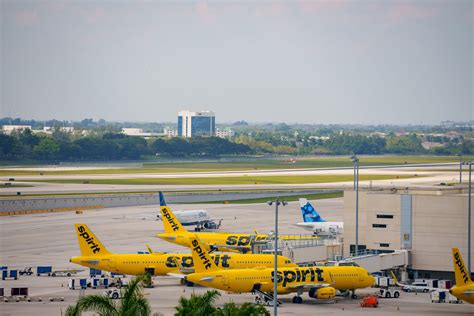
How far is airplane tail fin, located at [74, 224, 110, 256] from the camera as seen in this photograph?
94438 millimetres

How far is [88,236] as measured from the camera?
3730 inches

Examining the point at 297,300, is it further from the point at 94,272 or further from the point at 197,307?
the point at 197,307

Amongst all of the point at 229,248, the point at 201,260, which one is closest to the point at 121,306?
the point at 201,260

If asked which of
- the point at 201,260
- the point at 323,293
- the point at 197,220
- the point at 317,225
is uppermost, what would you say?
the point at 201,260

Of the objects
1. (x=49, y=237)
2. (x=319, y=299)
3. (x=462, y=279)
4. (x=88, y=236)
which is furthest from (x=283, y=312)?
(x=49, y=237)

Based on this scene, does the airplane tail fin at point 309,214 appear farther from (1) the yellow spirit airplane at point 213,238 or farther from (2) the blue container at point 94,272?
(2) the blue container at point 94,272

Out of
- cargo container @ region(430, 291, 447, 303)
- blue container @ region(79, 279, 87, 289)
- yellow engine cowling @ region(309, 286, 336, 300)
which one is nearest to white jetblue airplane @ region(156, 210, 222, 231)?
blue container @ region(79, 279, 87, 289)

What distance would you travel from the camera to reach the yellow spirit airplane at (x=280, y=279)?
85.3 meters

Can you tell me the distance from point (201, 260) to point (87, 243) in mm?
13273

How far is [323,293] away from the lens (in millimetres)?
87750

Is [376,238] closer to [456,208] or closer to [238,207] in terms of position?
[456,208]

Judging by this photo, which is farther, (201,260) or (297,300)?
(297,300)

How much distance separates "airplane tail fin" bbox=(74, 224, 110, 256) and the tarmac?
3789mm

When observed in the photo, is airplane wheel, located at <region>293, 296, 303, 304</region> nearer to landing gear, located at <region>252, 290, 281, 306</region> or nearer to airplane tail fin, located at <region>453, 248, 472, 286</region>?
landing gear, located at <region>252, 290, 281, 306</region>
